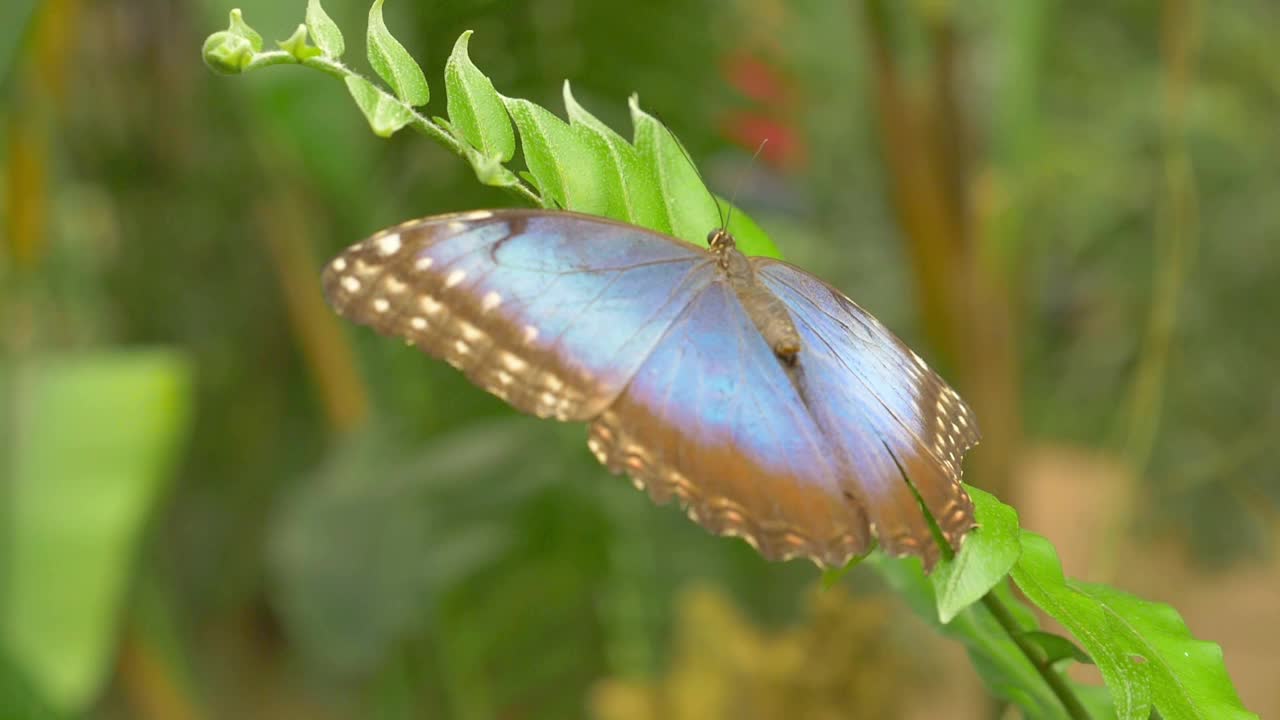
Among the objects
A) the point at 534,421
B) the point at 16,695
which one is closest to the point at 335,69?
the point at 16,695

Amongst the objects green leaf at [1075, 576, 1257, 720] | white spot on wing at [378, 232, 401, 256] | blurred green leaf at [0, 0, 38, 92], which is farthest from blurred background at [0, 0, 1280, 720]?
green leaf at [1075, 576, 1257, 720]

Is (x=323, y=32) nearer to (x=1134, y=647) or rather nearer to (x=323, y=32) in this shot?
(x=323, y=32)

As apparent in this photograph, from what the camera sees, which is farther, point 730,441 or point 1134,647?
point 730,441

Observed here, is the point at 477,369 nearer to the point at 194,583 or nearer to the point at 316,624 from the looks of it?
the point at 316,624

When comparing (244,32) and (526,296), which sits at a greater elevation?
(244,32)

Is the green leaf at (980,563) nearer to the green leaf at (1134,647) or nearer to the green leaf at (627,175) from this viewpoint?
the green leaf at (1134,647)

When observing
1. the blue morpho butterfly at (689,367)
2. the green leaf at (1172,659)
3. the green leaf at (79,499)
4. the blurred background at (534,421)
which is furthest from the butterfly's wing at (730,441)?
the green leaf at (79,499)

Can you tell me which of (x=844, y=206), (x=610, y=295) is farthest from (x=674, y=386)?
(x=844, y=206)
